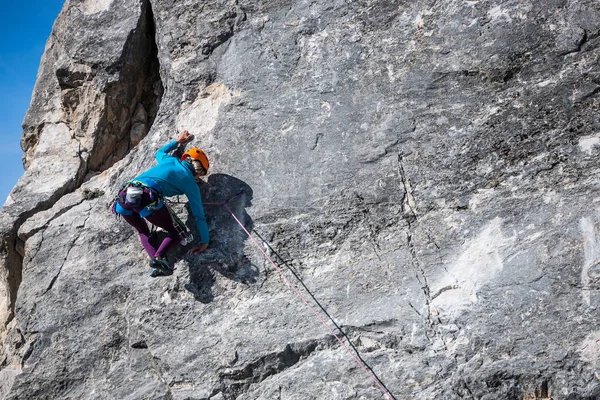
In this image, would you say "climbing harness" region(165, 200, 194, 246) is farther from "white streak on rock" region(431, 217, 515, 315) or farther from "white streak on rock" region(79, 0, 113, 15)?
"white streak on rock" region(79, 0, 113, 15)

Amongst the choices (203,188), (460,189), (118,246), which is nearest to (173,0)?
(203,188)

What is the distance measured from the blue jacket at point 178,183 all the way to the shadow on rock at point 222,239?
272mm

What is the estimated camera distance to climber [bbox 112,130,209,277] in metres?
6.79

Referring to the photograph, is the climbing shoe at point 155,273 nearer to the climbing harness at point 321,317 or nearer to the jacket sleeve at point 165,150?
the climbing harness at point 321,317

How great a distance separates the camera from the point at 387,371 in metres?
6.22

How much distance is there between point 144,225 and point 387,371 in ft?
10.4

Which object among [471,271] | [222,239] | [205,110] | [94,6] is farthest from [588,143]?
[94,6]

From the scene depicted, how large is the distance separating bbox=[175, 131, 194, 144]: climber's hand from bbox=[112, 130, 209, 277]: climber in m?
0.49

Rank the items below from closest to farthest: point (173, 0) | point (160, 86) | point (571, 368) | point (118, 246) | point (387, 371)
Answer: point (571, 368)
point (387, 371)
point (118, 246)
point (173, 0)
point (160, 86)

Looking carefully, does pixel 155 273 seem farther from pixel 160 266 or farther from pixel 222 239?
pixel 222 239

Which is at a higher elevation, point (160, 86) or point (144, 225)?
point (160, 86)

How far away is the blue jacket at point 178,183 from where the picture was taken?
686 cm

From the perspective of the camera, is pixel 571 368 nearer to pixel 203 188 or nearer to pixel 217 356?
pixel 217 356

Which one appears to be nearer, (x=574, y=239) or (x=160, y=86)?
(x=574, y=239)
